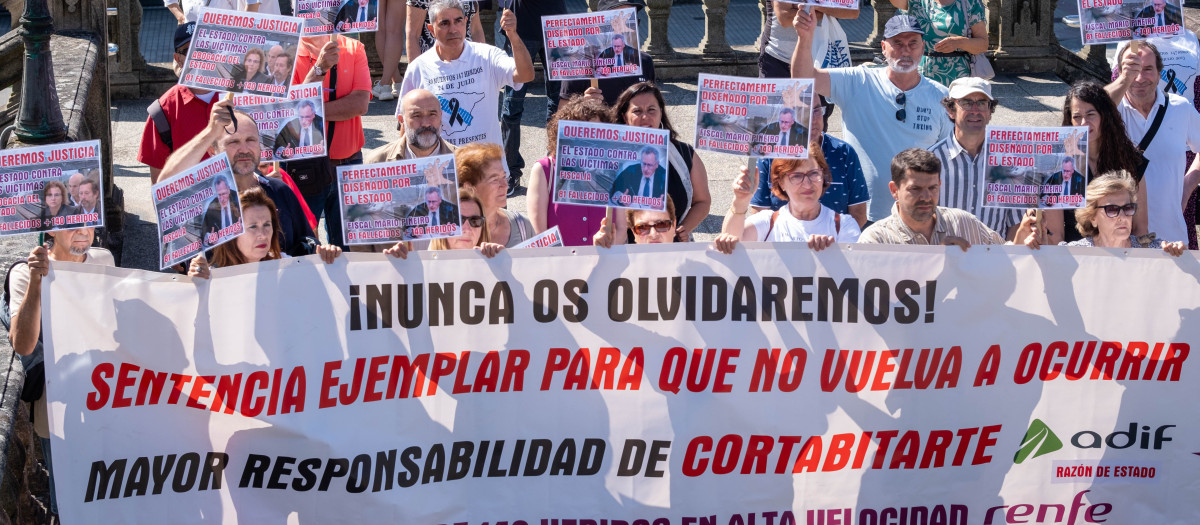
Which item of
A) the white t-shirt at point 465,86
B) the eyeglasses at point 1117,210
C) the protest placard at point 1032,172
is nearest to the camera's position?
the protest placard at point 1032,172

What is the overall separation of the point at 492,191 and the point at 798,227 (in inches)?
51.5

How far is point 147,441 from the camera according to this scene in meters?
5.52

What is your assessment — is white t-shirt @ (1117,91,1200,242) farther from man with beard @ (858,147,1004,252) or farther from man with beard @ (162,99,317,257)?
man with beard @ (162,99,317,257)

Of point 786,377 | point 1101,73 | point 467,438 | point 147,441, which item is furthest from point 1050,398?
point 1101,73

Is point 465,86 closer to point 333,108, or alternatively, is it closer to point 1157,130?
point 333,108

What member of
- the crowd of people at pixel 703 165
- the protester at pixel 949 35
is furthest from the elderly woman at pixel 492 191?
the protester at pixel 949 35

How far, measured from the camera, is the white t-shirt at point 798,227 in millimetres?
6406

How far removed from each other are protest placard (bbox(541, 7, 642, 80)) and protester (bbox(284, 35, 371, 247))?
112 centimetres

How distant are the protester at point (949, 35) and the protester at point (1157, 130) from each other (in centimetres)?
162

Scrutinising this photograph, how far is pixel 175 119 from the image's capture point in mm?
7367

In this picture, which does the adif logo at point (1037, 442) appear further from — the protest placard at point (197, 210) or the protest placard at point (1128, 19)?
the protest placard at point (197, 210)

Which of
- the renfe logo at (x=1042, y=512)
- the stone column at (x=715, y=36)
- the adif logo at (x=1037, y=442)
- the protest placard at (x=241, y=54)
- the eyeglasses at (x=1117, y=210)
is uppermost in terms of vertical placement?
the stone column at (x=715, y=36)

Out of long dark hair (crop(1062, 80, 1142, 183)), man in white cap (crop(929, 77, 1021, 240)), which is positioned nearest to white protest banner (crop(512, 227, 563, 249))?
man in white cap (crop(929, 77, 1021, 240))

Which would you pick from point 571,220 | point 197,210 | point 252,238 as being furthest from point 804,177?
point 197,210
